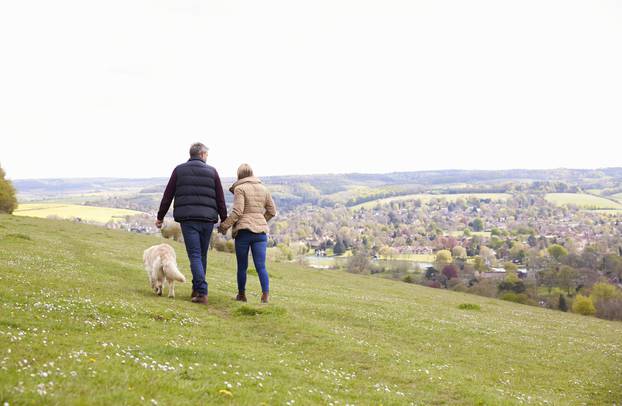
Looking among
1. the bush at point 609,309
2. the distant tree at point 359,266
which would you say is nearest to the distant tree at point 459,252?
the distant tree at point 359,266

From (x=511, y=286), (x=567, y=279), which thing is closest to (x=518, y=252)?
(x=567, y=279)

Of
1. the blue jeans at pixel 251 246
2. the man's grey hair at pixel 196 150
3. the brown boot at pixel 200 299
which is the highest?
the man's grey hair at pixel 196 150

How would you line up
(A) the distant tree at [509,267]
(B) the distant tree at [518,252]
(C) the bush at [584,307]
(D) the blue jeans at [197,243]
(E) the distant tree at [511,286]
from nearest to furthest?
1. (D) the blue jeans at [197,243]
2. (C) the bush at [584,307]
3. (E) the distant tree at [511,286]
4. (A) the distant tree at [509,267]
5. (B) the distant tree at [518,252]

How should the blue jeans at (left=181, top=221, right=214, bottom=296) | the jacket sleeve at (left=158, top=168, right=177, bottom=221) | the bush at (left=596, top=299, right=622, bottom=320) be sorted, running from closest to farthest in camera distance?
the jacket sleeve at (left=158, top=168, right=177, bottom=221), the blue jeans at (left=181, top=221, right=214, bottom=296), the bush at (left=596, top=299, right=622, bottom=320)

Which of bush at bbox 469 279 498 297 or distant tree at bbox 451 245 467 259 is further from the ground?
bush at bbox 469 279 498 297

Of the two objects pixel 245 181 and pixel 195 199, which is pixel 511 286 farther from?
pixel 195 199

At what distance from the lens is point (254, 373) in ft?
30.0

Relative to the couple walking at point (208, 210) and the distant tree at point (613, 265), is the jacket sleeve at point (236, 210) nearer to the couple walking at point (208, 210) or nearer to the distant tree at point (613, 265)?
the couple walking at point (208, 210)

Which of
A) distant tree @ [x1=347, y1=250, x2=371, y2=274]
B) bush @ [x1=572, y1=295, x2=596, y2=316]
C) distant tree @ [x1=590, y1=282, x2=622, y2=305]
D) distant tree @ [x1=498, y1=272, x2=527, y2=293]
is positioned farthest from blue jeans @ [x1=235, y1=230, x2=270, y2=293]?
distant tree @ [x1=347, y1=250, x2=371, y2=274]

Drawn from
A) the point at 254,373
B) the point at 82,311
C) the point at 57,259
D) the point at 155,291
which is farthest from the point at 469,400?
the point at 57,259

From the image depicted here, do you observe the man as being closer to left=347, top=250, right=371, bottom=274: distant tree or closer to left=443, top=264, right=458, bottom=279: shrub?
left=347, top=250, right=371, bottom=274: distant tree

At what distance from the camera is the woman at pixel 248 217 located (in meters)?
16.3

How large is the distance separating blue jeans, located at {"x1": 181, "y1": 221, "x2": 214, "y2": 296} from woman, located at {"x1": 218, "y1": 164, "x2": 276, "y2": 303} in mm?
621

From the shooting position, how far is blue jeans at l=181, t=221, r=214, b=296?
15.7 meters
